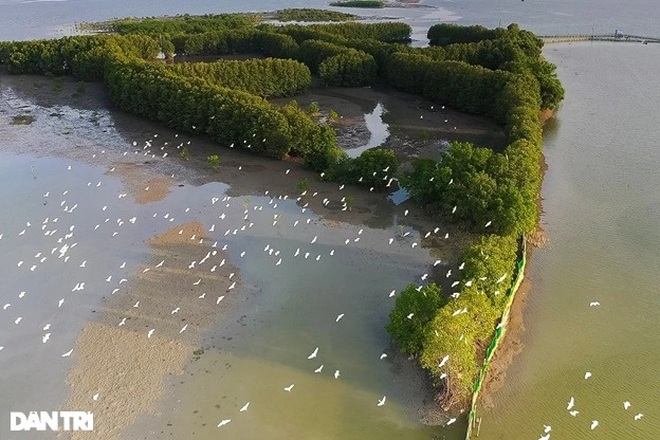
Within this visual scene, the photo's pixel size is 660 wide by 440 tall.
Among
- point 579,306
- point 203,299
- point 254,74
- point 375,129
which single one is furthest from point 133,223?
point 254,74

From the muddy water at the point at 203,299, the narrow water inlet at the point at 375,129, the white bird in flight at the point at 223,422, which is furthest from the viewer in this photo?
the narrow water inlet at the point at 375,129

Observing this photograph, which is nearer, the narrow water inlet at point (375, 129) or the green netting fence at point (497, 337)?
the green netting fence at point (497, 337)

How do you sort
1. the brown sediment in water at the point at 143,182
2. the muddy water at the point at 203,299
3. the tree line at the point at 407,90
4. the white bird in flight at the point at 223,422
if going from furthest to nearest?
the brown sediment in water at the point at 143,182
the tree line at the point at 407,90
the muddy water at the point at 203,299
the white bird in flight at the point at 223,422

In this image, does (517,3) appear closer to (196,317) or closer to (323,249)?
(323,249)

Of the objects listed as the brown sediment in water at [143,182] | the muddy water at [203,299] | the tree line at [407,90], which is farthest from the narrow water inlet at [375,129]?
the brown sediment in water at [143,182]

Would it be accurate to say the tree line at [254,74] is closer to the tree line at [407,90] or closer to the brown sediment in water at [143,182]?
the tree line at [407,90]

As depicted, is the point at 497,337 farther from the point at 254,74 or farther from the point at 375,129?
the point at 254,74

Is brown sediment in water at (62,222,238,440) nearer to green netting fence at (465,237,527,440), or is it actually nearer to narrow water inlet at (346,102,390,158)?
green netting fence at (465,237,527,440)
